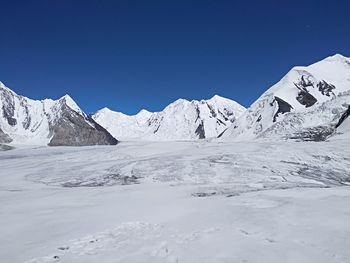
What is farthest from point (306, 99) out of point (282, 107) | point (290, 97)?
point (282, 107)

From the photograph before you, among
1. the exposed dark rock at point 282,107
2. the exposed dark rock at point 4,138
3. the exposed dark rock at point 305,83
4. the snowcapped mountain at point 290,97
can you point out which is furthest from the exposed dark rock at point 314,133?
the exposed dark rock at point 4,138

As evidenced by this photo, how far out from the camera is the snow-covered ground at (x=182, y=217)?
7125 millimetres

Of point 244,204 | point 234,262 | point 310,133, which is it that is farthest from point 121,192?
point 310,133

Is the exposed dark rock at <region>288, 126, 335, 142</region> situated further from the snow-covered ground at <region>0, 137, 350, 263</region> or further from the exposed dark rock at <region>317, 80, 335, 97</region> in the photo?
the exposed dark rock at <region>317, 80, 335, 97</region>

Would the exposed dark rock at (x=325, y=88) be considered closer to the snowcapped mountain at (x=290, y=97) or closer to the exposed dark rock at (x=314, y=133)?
the snowcapped mountain at (x=290, y=97)

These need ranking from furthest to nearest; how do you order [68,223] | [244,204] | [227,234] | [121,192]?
[121,192] → [244,204] → [68,223] → [227,234]

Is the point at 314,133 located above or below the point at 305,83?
below

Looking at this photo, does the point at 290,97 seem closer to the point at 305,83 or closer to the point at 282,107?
the point at 282,107

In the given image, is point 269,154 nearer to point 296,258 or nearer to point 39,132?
point 296,258

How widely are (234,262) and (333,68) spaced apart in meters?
211

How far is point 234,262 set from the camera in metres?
6.56

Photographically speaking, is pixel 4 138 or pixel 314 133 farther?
pixel 4 138

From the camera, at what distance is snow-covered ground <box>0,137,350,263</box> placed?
23.4 ft

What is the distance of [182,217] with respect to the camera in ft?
32.7
